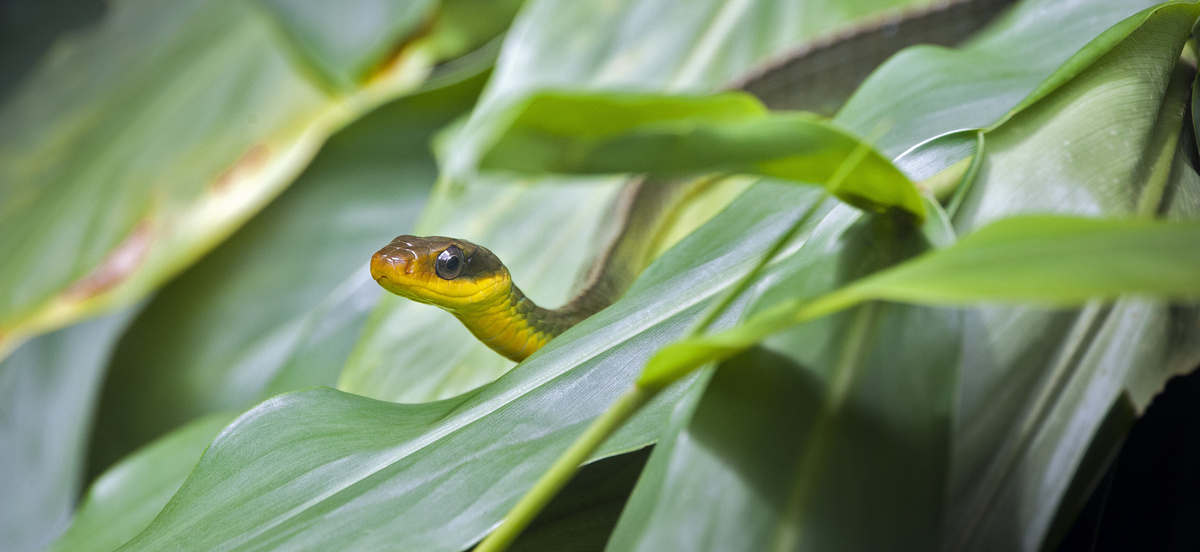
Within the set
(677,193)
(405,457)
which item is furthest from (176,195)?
(405,457)

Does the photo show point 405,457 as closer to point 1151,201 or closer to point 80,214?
point 1151,201

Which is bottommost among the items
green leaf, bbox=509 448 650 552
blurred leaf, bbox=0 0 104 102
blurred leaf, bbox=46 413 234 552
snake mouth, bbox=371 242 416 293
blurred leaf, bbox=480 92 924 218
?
blurred leaf, bbox=46 413 234 552

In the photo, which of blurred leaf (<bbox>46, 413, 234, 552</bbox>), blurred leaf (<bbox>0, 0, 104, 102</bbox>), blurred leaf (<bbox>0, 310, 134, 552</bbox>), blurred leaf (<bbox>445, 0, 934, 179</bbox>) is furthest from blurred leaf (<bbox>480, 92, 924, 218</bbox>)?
blurred leaf (<bbox>0, 0, 104, 102</bbox>)

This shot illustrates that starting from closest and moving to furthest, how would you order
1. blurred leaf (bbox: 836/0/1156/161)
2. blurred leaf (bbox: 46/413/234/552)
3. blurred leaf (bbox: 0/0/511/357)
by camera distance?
blurred leaf (bbox: 836/0/1156/161)
blurred leaf (bbox: 46/413/234/552)
blurred leaf (bbox: 0/0/511/357)

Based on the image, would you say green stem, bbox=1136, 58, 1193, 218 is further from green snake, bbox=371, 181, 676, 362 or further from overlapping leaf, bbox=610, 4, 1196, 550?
green snake, bbox=371, 181, 676, 362

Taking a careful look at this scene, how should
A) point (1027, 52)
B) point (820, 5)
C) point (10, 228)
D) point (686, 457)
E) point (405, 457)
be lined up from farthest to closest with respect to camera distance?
point (10, 228)
point (820, 5)
point (1027, 52)
point (405, 457)
point (686, 457)

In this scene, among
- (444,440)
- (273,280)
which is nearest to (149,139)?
(273,280)

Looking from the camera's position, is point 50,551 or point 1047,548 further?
point 50,551
